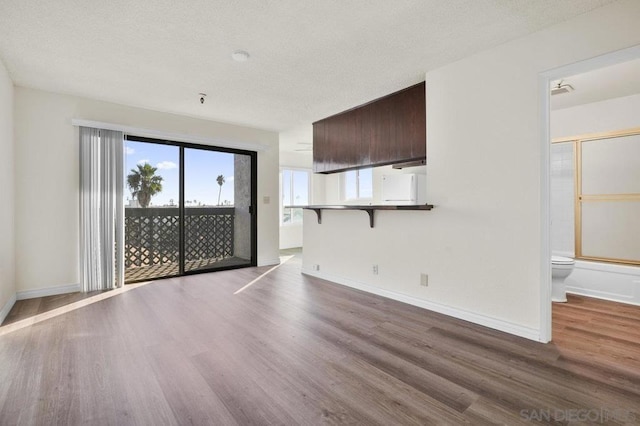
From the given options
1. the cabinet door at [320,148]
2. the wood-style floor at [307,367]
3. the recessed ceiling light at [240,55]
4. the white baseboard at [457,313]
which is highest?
the recessed ceiling light at [240,55]

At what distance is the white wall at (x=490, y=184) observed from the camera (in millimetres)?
2375

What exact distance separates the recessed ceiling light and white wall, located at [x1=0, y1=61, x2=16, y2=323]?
220 centimetres

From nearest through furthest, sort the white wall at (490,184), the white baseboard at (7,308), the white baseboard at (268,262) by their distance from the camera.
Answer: the white wall at (490,184) < the white baseboard at (7,308) < the white baseboard at (268,262)

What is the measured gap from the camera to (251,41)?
257cm

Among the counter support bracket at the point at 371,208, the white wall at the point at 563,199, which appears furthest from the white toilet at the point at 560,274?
the counter support bracket at the point at 371,208

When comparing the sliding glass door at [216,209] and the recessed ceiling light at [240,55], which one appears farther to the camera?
the sliding glass door at [216,209]

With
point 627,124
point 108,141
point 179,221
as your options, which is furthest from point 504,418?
point 108,141

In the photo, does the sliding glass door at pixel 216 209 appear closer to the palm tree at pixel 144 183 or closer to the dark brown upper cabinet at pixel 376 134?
the palm tree at pixel 144 183

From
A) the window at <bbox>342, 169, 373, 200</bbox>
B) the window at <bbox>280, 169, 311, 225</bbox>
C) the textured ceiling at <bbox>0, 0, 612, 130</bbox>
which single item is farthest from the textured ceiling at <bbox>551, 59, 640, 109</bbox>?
the window at <bbox>280, 169, 311, 225</bbox>

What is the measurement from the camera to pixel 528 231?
8.11ft

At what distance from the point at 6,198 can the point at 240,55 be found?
9.12ft

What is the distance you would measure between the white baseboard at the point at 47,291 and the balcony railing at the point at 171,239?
62cm

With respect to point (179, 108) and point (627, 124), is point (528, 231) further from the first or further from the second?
point (179, 108)

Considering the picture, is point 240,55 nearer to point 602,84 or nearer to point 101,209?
point 101,209
